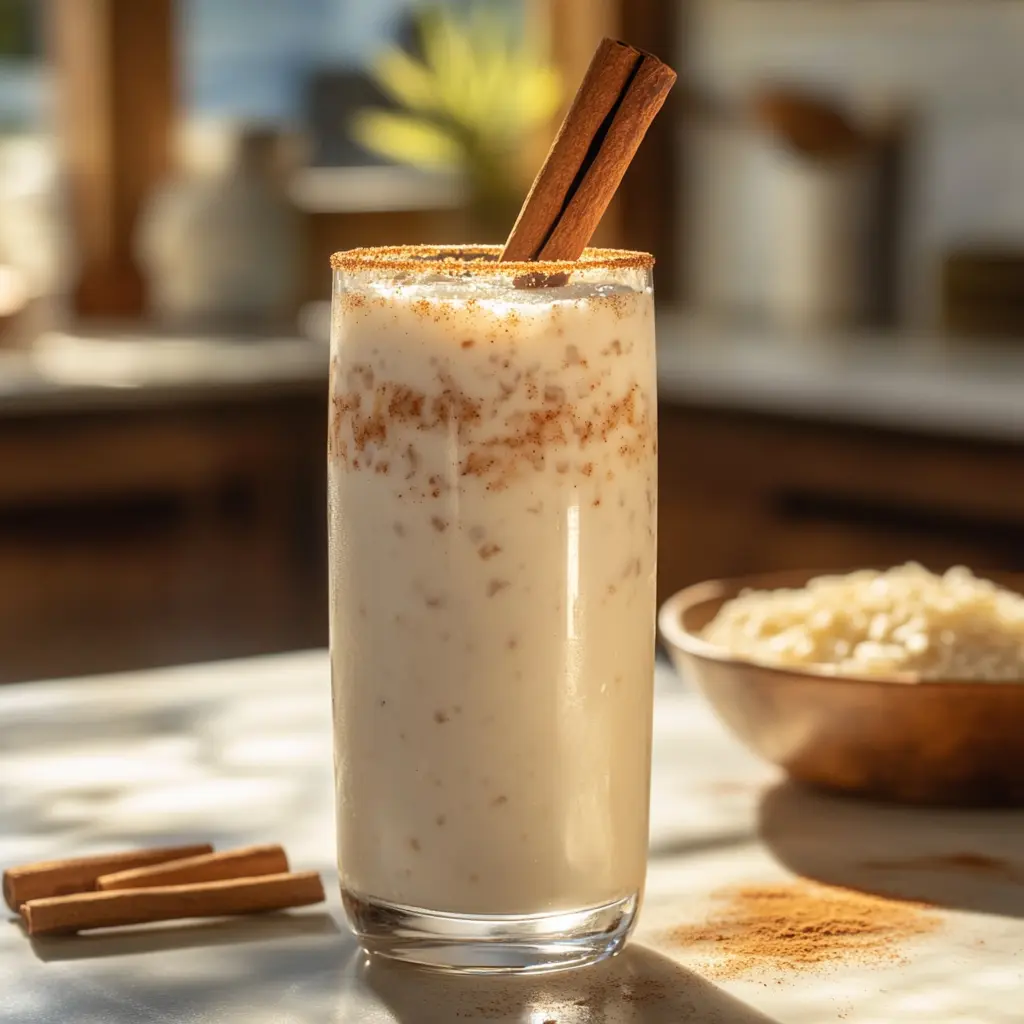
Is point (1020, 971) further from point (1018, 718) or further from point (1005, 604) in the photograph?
point (1005, 604)

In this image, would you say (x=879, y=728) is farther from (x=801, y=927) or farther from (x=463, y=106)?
(x=463, y=106)

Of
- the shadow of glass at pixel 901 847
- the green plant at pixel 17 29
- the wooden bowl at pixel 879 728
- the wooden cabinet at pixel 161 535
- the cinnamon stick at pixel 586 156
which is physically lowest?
the wooden cabinet at pixel 161 535

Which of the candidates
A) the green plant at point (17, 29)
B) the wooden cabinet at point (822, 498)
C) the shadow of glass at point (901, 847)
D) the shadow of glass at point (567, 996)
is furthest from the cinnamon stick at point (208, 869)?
the green plant at point (17, 29)

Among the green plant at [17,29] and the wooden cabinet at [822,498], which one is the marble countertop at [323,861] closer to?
the wooden cabinet at [822,498]

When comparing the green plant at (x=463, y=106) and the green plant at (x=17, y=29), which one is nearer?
the green plant at (x=17, y=29)

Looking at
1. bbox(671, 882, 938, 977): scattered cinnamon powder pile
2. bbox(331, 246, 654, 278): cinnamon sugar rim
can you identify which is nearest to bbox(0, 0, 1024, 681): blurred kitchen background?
bbox(671, 882, 938, 977): scattered cinnamon powder pile

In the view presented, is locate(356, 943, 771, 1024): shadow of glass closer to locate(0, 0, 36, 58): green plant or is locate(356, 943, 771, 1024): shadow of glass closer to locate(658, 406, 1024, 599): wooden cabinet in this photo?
locate(658, 406, 1024, 599): wooden cabinet

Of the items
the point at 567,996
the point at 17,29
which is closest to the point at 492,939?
the point at 567,996
